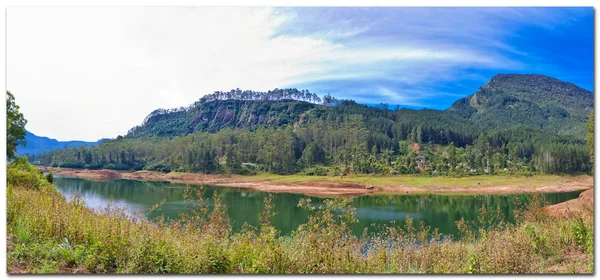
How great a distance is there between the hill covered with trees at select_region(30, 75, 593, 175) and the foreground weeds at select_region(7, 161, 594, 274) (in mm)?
28280

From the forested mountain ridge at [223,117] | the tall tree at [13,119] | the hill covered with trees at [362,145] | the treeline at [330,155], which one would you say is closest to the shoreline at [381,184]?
the hill covered with trees at [362,145]

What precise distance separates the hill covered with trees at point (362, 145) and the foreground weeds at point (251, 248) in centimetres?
2828

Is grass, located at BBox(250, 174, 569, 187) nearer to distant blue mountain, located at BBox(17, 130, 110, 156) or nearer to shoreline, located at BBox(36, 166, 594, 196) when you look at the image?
shoreline, located at BBox(36, 166, 594, 196)

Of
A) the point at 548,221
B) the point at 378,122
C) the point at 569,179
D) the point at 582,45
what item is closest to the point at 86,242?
the point at 548,221

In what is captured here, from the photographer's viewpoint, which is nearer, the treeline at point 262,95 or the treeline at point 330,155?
the treeline at point 330,155

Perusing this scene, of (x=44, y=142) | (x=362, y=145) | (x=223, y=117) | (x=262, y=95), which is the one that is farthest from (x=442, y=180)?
(x=223, y=117)

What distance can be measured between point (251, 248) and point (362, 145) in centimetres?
5772

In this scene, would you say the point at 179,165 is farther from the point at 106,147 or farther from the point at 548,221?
the point at 548,221

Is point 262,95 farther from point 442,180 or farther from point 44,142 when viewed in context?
point 44,142

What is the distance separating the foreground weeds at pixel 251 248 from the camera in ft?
11.8

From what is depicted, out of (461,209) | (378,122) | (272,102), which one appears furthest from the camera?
(272,102)

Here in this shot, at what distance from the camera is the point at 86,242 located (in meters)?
3.83

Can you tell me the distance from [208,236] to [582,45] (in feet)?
17.8

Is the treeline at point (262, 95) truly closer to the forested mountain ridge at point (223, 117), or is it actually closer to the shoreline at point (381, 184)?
the forested mountain ridge at point (223, 117)
